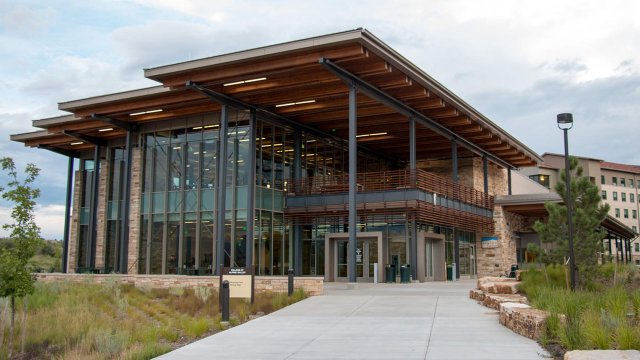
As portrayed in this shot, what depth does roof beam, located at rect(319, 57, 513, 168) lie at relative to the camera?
24281 millimetres

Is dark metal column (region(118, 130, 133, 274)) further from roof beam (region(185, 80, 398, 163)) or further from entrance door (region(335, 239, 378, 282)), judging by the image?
entrance door (region(335, 239, 378, 282))

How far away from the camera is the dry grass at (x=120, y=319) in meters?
12.1

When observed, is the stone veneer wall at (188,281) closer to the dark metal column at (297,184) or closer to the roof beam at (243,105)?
the roof beam at (243,105)

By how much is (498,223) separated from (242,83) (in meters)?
21.6

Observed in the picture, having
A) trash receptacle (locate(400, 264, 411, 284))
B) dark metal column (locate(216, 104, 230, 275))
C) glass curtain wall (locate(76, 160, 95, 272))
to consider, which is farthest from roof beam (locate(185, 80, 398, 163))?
glass curtain wall (locate(76, 160, 95, 272))

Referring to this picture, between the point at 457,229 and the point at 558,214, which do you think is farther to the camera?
the point at 457,229

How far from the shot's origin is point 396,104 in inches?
1161

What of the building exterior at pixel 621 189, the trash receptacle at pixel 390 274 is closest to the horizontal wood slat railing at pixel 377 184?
the trash receptacle at pixel 390 274

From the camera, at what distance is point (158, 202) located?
32906mm

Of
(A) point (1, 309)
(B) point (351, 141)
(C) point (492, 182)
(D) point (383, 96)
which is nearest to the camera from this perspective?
(A) point (1, 309)

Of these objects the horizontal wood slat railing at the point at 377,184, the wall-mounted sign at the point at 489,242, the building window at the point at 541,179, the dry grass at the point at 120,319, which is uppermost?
the building window at the point at 541,179

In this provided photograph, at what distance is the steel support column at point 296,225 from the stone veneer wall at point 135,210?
27.8 feet

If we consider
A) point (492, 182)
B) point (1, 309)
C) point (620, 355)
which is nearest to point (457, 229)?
point (492, 182)

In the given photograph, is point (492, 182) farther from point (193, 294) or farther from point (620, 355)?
point (620, 355)
